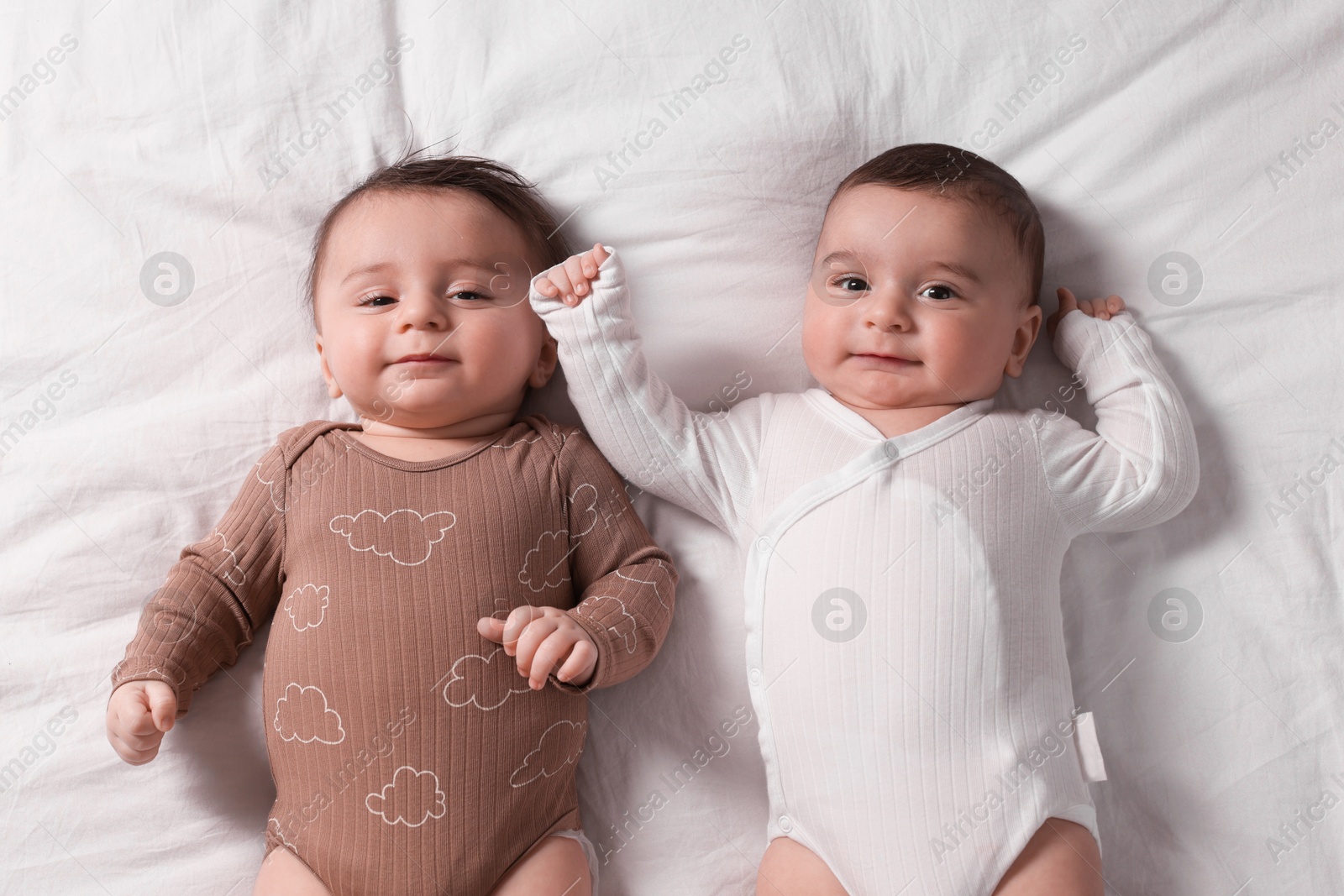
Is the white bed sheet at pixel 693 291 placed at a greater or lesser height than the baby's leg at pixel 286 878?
greater

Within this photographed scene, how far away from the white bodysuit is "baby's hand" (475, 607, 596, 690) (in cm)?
25

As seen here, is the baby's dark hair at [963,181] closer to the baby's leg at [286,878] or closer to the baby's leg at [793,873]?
the baby's leg at [793,873]

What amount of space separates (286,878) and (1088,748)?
39.7 inches

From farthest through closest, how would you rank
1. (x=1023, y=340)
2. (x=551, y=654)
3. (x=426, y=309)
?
(x=1023, y=340) → (x=426, y=309) → (x=551, y=654)

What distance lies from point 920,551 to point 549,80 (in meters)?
0.88

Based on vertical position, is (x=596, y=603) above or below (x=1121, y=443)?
below

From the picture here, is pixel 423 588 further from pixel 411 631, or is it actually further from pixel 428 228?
pixel 428 228

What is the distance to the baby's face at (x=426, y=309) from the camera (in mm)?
1338

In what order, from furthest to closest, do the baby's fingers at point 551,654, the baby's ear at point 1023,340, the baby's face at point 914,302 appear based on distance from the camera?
the baby's ear at point 1023,340 < the baby's face at point 914,302 < the baby's fingers at point 551,654

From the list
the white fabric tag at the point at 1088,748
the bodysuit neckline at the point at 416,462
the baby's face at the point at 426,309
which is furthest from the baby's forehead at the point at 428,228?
the white fabric tag at the point at 1088,748

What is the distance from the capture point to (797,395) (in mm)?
1448

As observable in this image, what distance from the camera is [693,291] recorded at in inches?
60.1

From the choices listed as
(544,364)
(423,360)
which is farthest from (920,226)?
(423,360)

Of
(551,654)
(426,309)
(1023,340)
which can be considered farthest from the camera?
(1023,340)
